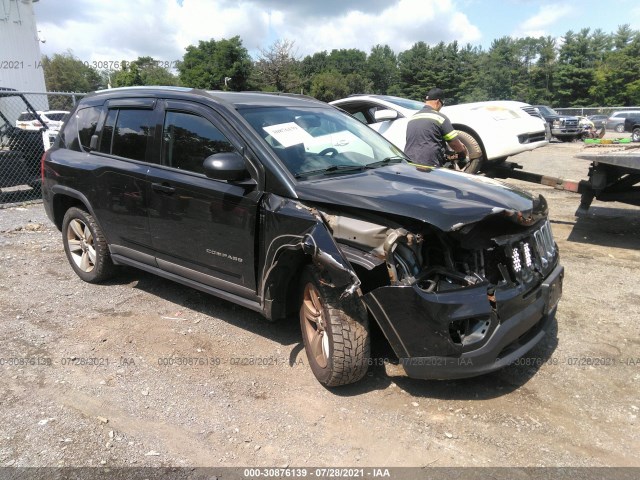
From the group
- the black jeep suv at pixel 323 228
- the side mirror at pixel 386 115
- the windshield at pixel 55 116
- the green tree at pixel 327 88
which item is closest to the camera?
the black jeep suv at pixel 323 228

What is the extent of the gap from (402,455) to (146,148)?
315cm

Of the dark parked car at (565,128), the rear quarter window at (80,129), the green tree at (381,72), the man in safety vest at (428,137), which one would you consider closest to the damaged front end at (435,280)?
the rear quarter window at (80,129)

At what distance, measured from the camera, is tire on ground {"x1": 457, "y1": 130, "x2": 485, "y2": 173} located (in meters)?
7.80

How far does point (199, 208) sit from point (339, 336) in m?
1.51

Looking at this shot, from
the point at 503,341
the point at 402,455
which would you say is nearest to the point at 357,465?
the point at 402,455

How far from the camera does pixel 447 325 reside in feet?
9.21

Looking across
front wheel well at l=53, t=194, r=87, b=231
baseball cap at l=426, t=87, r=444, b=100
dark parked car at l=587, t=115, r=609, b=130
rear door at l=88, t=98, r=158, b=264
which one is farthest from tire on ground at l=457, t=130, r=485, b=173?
dark parked car at l=587, t=115, r=609, b=130

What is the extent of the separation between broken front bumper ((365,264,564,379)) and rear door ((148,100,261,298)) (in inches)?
44.9

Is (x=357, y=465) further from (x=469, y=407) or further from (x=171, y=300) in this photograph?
(x=171, y=300)

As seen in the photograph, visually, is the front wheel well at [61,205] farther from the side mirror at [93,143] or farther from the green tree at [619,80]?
the green tree at [619,80]

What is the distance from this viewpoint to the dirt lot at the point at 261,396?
9.04 feet

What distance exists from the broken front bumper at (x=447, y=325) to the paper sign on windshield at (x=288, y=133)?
141 cm

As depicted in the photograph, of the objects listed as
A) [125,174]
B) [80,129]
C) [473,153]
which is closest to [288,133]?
[125,174]

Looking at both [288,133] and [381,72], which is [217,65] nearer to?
[381,72]
